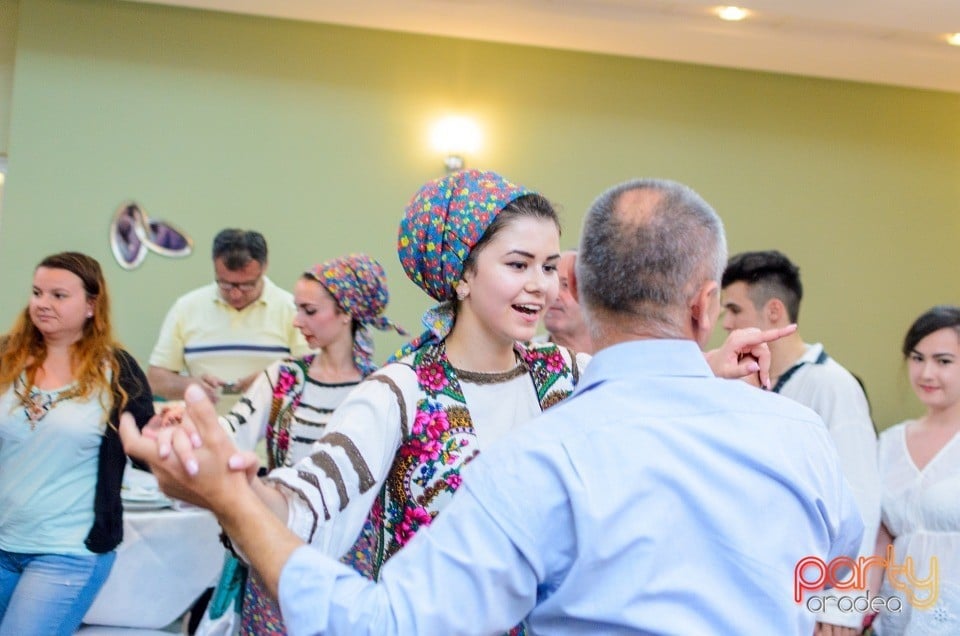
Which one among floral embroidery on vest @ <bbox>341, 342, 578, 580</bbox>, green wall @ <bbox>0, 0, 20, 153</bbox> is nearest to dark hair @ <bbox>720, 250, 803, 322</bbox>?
floral embroidery on vest @ <bbox>341, 342, 578, 580</bbox>

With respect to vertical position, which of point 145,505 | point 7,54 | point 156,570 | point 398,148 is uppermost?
point 7,54

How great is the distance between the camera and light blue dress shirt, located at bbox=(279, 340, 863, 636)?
4.05 ft

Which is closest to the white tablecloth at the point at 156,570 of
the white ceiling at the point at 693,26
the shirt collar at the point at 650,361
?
the white ceiling at the point at 693,26

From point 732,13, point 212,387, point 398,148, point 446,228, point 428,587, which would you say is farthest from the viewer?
point 398,148

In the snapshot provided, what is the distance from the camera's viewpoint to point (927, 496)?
349 centimetres

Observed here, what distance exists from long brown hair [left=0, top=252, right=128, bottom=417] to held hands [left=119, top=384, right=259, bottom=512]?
7.10 ft

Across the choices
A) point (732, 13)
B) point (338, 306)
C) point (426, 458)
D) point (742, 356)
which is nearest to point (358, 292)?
point (338, 306)

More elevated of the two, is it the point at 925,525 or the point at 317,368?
the point at 317,368

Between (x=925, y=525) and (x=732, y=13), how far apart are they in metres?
3.58

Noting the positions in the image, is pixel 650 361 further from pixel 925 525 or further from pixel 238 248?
pixel 238 248

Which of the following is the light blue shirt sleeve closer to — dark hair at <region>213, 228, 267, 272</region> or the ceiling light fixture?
dark hair at <region>213, 228, 267, 272</region>

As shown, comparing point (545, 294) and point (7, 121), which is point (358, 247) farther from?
point (545, 294)

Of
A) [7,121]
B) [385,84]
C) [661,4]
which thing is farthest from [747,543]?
[7,121]

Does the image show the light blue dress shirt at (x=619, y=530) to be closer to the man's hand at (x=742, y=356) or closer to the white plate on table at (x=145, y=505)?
the man's hand at (x=742, y=356)
